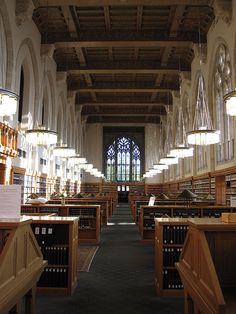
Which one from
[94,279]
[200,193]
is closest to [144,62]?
[200,193]

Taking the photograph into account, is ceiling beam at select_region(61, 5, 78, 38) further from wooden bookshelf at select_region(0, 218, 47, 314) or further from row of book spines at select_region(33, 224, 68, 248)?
wooden bookshelf at select_region(0, 218, 47, 314)

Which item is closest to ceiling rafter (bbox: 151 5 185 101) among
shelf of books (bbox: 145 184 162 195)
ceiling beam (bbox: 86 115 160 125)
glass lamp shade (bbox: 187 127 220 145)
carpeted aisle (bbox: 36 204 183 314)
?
glass lamp shade (bbox: 187 127 220 145)

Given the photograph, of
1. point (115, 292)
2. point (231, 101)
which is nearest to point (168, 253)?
point (115, 292)

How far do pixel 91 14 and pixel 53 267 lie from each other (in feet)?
40.6

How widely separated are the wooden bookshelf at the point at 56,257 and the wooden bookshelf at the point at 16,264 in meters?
1.62

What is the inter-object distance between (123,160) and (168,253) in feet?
111

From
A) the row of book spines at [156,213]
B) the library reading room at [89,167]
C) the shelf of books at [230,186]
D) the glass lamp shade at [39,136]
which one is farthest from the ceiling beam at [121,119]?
the glass lamp shade at [39,136]

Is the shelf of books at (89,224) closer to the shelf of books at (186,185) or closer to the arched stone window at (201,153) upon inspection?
the arched stone window at (201,153)

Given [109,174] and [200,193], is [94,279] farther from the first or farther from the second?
[109,174]

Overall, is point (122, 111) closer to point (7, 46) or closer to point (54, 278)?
point (7, 46)

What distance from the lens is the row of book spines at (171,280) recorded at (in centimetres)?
555

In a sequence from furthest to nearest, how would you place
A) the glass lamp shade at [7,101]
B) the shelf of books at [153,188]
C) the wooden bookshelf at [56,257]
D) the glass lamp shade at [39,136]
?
the shelf of books at [153,188] < the glass lamp shade at [39,136] < the glass lamp shade at [7,101] < the wooden bookshelf at [56,257]

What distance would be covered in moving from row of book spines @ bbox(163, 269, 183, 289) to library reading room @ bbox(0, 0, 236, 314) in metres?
0.02

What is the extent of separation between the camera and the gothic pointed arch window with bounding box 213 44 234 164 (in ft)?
44.9
